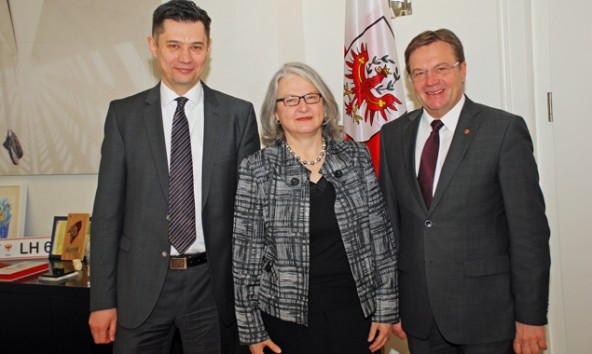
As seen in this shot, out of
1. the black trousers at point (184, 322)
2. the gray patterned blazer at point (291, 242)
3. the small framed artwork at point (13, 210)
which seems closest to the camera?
the gray patterned blazer at point (291, 242)

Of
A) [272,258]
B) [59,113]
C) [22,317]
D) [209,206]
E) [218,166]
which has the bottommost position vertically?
[22,317]

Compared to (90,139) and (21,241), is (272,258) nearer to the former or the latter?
(90,139)

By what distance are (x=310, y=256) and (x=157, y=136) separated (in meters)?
0.74

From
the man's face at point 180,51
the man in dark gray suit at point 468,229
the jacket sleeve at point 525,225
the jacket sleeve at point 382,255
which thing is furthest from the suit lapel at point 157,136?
the jacket sleeve at point 525,225

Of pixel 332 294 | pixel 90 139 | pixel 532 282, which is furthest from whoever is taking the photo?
pixel 90 139

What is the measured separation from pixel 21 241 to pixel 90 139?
811mm

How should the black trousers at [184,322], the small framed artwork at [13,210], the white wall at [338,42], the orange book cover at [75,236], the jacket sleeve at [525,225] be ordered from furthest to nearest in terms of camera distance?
1. the small framed artwork at [13,210]
2. the orange book cover at [75,236]
3. the white wall at [338,42]
4. the black trousers at [184,322]
5. the jacket sleeve at [525,225]

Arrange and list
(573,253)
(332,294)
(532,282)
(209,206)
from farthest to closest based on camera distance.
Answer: (573,253), (209,206), (332,294), (532,282)

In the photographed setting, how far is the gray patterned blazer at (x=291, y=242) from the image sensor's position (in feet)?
5.20

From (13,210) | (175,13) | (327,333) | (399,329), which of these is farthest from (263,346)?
(13,210)

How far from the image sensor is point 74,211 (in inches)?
121

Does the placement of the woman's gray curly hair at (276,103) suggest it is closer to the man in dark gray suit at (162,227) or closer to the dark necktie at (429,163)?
the man in dark gray suit at (162,227)

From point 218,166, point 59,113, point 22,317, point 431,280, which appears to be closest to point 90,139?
point 59,113

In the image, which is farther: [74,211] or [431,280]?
[74,211]
